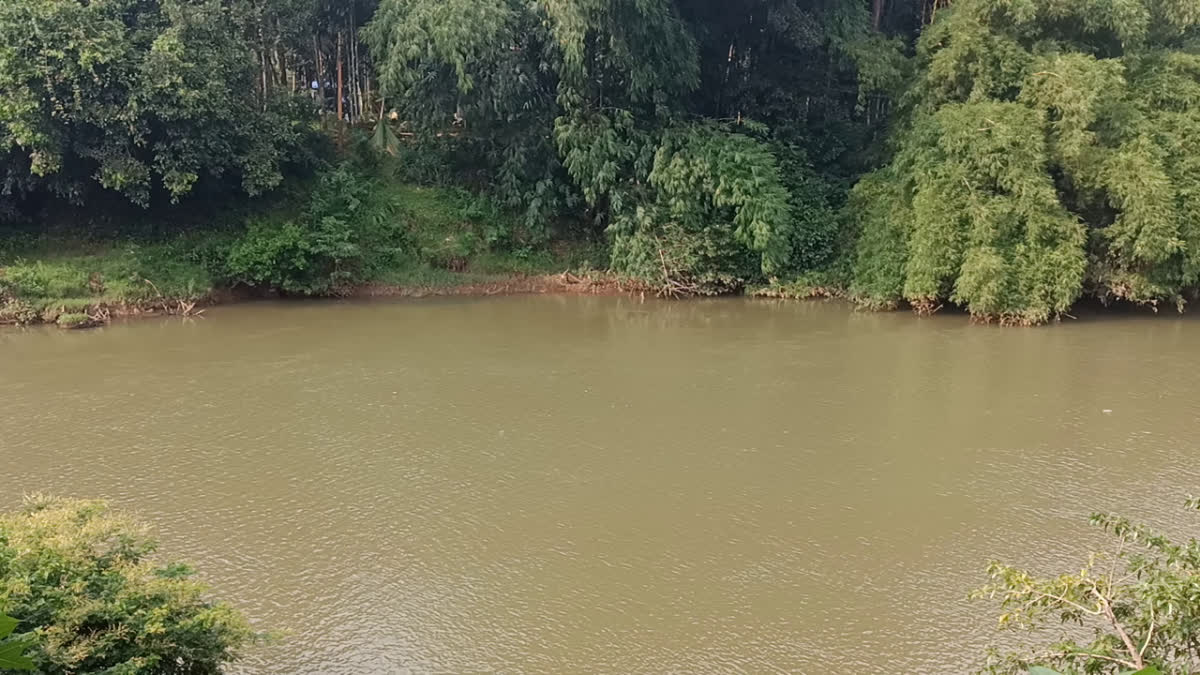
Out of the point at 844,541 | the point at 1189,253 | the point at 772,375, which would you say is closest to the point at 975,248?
the point at 1189,253

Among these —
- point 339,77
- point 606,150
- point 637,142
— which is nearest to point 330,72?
point 339,77

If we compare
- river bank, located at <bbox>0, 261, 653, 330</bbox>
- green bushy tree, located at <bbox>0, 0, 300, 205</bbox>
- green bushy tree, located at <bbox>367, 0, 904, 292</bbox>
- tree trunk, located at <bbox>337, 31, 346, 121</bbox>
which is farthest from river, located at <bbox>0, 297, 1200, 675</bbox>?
tree trunk, located at <bbox>337, 31, 346, 121</bbox>

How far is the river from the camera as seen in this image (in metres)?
4.96

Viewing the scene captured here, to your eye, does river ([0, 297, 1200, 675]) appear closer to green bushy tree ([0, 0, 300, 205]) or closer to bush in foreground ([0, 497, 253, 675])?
bush in foreground ([0, 497, 253, 675])

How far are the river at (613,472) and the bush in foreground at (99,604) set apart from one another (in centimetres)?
95

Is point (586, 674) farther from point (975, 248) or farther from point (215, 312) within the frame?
→ point (215, 312)

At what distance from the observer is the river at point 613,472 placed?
496 centimetres

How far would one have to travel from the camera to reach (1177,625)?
2.92 meters

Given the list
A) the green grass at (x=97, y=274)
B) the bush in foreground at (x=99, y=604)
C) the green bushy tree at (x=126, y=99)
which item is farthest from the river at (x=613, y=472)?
the green bushy tree at (x=126, y=99)

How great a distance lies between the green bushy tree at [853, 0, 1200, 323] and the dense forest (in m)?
0.04

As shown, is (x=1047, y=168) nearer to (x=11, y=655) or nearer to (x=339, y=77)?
(x=339, y=77)

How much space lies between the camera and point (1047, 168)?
1159 centimetres

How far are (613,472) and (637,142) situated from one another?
7.63 meters

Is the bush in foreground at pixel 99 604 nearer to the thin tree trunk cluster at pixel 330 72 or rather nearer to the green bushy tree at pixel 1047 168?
the green bushy tree at pixel 1047 168
